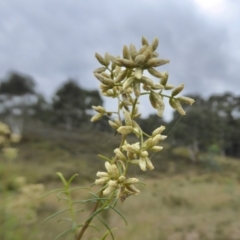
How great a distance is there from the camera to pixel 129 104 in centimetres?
80

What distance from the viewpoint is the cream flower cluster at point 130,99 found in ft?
2.42

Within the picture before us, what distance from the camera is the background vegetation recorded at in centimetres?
462

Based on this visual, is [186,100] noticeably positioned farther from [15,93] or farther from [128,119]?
[15,93]

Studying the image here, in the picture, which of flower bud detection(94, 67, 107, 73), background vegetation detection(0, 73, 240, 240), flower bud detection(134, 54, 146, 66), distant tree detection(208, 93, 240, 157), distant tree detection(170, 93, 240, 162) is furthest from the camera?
distant tree detection(208, 93, 240, 157)

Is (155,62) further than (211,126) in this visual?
No

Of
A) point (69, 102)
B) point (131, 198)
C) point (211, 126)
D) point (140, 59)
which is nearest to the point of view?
point (140, 59)

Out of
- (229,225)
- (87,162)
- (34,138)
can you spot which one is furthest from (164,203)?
(34,138)

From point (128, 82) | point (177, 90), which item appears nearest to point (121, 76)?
point (128, 82)

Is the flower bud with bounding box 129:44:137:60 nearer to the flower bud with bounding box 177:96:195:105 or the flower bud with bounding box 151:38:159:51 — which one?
the flower bud with bounding box 151:38:159:51

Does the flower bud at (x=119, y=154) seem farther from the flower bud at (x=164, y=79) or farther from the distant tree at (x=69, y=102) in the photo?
the distant tree at (x=69, y=102)

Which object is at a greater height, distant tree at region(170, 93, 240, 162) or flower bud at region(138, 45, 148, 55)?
distant tree at region(170, 93, 240, 162)

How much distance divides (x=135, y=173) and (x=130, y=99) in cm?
35

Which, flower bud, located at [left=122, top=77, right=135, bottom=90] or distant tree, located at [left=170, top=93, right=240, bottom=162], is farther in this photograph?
distant tree, located at [left=170, top=93, right=240, bottom=162]

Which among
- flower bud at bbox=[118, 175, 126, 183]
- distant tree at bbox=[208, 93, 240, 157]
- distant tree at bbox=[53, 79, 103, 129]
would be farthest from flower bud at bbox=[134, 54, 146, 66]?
distant tree at bbox=[208, 93, 240, 157]
